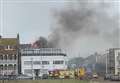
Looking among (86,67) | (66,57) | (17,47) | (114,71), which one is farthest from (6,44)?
(114,71)

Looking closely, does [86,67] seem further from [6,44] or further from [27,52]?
[6,44]

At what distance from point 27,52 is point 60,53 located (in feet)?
24.6

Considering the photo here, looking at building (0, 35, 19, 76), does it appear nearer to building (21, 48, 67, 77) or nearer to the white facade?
building (21, 48, 67, 77)

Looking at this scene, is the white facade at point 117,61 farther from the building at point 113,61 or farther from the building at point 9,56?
the building at point 9,56

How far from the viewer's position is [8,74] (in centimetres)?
5972

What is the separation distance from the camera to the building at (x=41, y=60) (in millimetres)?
67062

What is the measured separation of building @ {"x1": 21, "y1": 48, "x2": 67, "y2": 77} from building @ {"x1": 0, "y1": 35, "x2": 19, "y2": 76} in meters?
3.26

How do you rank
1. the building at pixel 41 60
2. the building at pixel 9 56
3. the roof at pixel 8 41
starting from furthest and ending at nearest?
the roof at pixel 8 41 → the building at pixel 41 60 → the building at pixel 9 56

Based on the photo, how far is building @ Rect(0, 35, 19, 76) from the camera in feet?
204

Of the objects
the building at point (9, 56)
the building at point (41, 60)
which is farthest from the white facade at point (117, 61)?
the building at point (9, 56)

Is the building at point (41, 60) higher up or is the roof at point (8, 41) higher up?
the roof at point (8, 41)

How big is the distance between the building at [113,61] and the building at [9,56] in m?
20.6

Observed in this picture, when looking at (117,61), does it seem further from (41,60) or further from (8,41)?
(8,41)

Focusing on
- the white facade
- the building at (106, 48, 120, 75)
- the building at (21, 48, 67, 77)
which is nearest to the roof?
the building at (21, 48, 67, 77)
